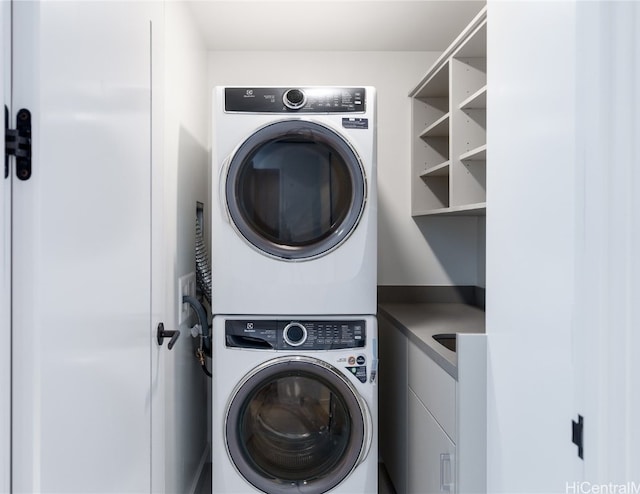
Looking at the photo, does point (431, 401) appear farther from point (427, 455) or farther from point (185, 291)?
point (185, 291)

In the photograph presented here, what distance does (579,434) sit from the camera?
90cm

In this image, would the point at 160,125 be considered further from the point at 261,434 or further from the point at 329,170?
the point at 261,434

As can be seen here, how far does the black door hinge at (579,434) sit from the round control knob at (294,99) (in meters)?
1.61

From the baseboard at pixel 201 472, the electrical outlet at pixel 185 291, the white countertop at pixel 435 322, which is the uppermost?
the electrical outlet at pixel 185 291

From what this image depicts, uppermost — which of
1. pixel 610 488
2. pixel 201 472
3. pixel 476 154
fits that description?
pixel 476 154

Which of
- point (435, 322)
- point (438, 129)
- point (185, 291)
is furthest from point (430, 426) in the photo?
point (438, 129)

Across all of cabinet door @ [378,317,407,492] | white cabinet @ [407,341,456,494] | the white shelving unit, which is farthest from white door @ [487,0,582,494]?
cabinet door @ [378,317,407,492]

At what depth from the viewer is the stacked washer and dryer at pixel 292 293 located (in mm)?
2086

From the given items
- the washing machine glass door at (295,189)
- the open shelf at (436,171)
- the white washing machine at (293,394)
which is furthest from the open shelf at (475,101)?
the white washing machine at (293,394)

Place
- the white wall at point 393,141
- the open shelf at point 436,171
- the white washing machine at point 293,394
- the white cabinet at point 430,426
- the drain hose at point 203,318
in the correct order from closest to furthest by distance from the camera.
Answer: the white cabinet at point 430,426 → the white washing machine at point 293,394 → the drain hose at point 203,318 → the open shelf at point 436,171 → the white wall at point 393,141

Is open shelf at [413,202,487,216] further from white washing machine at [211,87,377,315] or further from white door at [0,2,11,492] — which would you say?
white door at [0,2,11,492]

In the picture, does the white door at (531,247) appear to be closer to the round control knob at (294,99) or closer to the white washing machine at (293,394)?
the white washing machine at (293,394)

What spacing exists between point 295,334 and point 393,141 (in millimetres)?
1411

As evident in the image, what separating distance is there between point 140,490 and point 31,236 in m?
0.97
